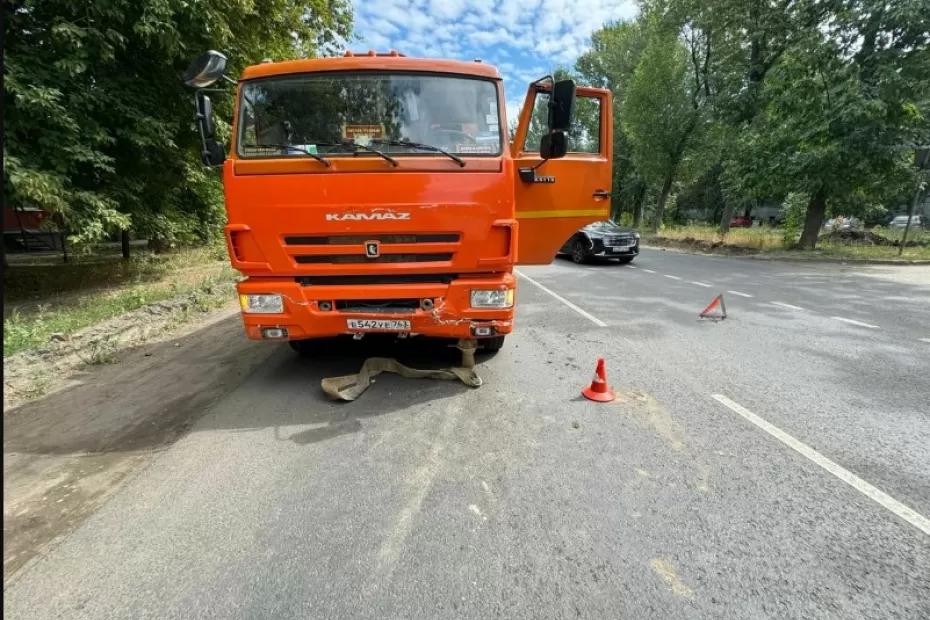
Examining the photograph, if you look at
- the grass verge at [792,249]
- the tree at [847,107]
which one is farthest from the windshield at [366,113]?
the grass verge at [792,249]

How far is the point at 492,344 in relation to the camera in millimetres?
5043

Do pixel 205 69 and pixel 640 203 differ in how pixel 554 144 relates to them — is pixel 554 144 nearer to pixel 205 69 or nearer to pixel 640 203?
pixel 205 69

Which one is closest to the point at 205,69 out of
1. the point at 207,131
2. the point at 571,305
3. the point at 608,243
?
the point at 207,131

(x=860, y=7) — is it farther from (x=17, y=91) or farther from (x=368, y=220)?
(x=17, y=91)

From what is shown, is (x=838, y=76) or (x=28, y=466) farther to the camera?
(x=838, y=76)

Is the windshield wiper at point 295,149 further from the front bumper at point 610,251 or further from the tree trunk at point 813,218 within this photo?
the tree trunk at point 813,218

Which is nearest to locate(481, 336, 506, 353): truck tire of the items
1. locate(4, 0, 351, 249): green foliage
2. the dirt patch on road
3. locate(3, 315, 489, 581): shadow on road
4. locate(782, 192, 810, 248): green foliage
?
locate(3, 315, 489, 581): shadow on road

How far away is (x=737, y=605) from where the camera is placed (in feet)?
6.69

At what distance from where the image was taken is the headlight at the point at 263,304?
3.84 metres

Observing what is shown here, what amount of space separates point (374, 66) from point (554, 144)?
5.52 ft

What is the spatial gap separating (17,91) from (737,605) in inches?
371

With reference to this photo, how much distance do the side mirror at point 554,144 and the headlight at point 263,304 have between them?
265 centimetres

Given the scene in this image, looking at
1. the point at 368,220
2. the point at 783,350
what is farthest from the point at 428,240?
the point at 783,350

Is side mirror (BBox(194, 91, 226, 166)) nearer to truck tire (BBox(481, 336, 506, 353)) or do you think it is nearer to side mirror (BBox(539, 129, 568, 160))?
side mirror (BBox(539, 129, 568, 160))
